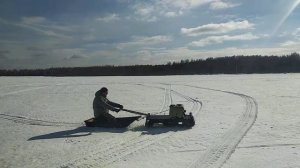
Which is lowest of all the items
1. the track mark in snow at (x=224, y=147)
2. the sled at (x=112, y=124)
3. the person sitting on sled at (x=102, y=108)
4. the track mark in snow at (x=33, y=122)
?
the track mark in snow at (x=33, y=122)

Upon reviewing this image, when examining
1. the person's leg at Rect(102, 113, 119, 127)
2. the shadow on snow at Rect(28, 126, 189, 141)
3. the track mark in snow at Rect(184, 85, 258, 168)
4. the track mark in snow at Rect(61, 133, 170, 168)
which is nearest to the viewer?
the track mark in snow at Rect(184, 85, 258, 168)

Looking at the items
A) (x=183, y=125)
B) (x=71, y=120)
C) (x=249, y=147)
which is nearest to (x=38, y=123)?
(x=71, y=120)

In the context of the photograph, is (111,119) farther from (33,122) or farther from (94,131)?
(33,122)


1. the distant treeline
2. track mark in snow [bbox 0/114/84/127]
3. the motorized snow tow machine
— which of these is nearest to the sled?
the motorized snow tow machine

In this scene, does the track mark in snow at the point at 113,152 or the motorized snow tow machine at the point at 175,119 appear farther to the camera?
the motorized snow tow machine at the point at 175,119

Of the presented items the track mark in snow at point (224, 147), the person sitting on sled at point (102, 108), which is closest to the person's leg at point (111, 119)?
the person sitting on sled at point (102, 108)

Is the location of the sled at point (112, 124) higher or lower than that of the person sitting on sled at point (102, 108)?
lower

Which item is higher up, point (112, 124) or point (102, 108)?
point (102, 108)

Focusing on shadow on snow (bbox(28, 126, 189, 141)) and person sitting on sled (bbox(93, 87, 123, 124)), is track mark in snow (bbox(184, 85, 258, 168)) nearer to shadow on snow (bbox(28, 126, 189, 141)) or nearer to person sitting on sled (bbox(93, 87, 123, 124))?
shadow on snow (bbox(28, 126, 189, 141))

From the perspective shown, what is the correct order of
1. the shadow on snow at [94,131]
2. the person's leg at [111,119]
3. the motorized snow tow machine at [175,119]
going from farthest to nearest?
the person's leg at [111,119]
the motorized snow tow machine at [175,119]
the shadow on snow at [94,131]

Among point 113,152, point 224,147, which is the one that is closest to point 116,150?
point 113,152

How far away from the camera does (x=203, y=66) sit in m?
95.6

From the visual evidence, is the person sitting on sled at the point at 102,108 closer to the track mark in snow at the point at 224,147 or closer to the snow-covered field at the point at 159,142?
the snow-covered field at the point at 159,142

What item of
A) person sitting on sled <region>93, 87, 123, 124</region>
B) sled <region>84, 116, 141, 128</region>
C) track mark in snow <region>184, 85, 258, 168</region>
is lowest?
track mark in snow <region>184, 85, 258, 168</region>
